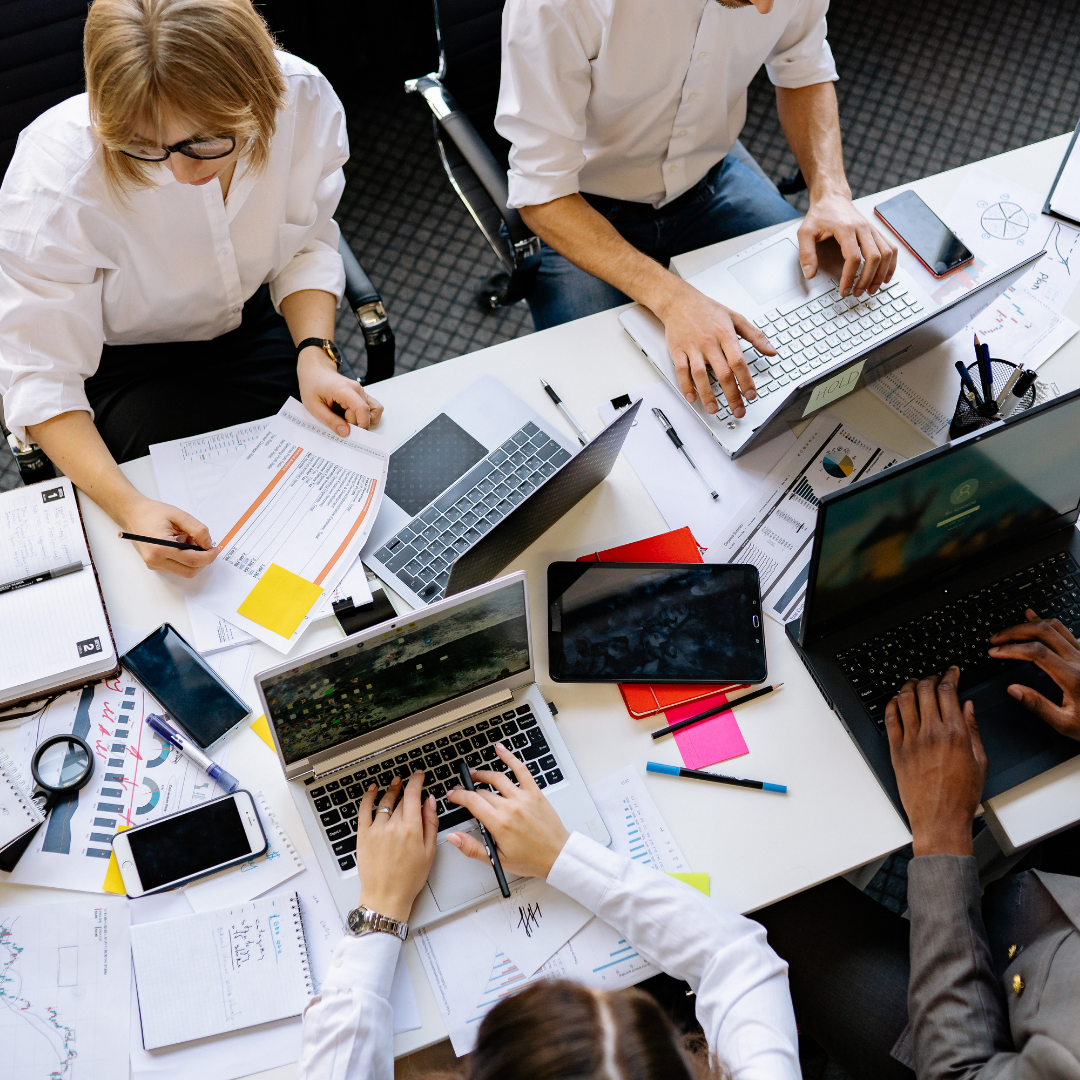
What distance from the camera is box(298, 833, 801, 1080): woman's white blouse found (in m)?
1.05

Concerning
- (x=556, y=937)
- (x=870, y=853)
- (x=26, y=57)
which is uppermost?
(x=26, y=57)

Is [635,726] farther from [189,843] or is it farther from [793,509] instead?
[189,843]

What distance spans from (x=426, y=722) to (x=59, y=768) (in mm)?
463

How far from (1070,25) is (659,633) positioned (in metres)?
2.70

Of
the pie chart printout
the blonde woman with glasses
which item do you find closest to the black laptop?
the pie chart printout

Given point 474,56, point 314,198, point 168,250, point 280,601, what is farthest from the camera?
point 474,56

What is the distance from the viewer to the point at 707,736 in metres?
1.25

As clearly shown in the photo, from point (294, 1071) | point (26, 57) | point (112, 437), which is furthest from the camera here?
point (112, 437)

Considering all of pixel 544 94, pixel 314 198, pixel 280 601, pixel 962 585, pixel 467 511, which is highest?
pixel 544 94

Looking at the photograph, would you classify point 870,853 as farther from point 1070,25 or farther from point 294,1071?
point 1070,25

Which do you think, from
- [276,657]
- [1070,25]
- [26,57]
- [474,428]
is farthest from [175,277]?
[1070,25]

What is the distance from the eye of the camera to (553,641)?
50.9 inches

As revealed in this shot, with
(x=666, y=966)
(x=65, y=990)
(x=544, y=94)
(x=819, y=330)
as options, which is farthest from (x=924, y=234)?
(x=65, y=990)

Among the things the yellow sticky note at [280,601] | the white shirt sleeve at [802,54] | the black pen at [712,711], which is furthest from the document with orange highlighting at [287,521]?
the white shirt sleeve at [802,54]
